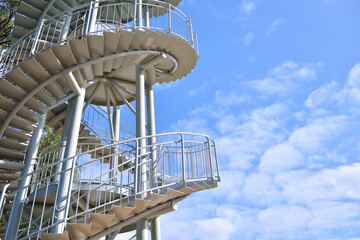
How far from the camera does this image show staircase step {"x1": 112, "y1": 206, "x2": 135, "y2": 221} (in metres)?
4.91

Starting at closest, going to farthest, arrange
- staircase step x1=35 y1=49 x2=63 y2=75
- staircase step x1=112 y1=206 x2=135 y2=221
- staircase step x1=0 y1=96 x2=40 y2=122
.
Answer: staircase step x1=112 y1=206 x2=135 y2=221 < staircase step x1=35 y1=49 x2=63 y2=75 < staircase step x1=0 y1=96 x2=40 y2=122

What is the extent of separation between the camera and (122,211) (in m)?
5.02

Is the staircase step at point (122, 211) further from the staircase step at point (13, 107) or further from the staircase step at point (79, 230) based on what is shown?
the staircase step at point (13, 107)

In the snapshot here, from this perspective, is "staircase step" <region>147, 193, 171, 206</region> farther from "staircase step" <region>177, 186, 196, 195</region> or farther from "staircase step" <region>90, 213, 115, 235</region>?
"staircase step" <region>90, 213, 115, 235</region>

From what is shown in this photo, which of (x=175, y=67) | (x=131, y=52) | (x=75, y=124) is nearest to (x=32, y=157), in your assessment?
(x=75, y=124)

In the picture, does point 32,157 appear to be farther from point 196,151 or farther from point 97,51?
point 196,151

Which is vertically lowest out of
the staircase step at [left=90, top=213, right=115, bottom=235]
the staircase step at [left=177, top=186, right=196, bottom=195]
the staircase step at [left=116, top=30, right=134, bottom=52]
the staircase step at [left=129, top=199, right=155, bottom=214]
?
the staircase step at [left=90, top=213, right=115, bottom=235]

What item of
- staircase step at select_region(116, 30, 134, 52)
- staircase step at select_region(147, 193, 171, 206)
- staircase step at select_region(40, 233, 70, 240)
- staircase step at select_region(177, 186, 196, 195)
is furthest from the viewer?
staircase step at select_region(116, 30, 134, 52)

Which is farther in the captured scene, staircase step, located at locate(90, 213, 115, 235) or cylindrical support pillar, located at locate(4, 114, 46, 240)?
cylindrical support pillar, located at locate(4, 114, 46, 240)

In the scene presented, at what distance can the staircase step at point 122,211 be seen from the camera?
4914 millimetres

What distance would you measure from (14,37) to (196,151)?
745 centimetres

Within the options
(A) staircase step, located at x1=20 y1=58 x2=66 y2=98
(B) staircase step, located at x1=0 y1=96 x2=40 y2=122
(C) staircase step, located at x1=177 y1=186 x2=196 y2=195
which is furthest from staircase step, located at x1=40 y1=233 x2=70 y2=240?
(A) staircase step, located at x1=20 y1=58 x2=66 y2=98

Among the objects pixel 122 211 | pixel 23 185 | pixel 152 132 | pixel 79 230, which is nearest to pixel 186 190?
pixel 122 211

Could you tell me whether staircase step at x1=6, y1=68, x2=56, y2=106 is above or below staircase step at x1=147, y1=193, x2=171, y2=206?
above
